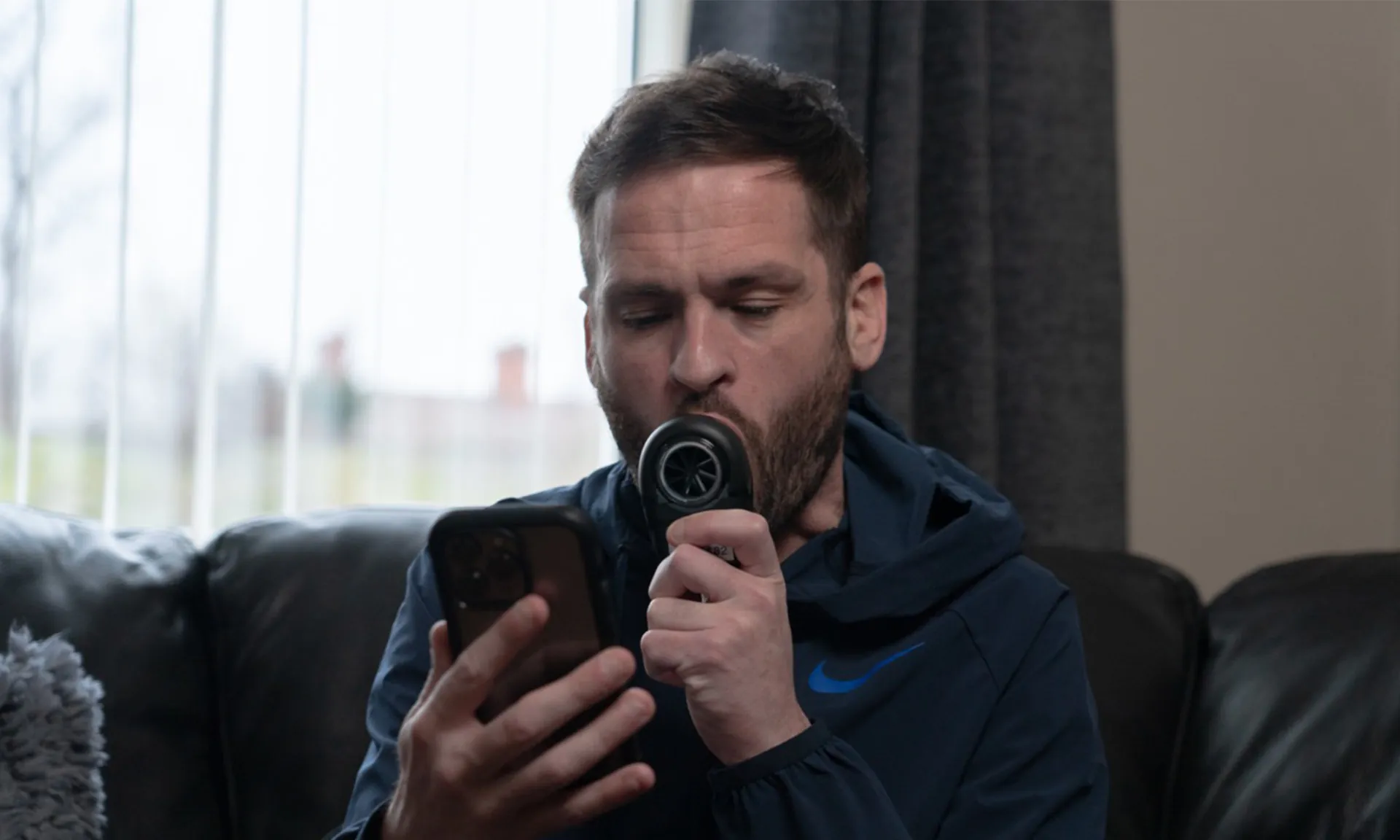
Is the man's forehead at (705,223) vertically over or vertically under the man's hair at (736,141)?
under

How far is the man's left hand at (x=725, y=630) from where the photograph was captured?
0.89m

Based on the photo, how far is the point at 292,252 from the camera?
188 centimetres

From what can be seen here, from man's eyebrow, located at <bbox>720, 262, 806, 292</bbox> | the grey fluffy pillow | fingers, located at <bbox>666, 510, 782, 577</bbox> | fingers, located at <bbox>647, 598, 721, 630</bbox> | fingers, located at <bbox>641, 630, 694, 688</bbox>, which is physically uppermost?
man's eyebrow, located at <bbox>720, 262, 806, 292</bbox>

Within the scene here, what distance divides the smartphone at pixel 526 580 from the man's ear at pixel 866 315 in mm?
467

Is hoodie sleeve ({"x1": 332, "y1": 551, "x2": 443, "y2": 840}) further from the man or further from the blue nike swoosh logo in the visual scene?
the blue nike swoosh logo

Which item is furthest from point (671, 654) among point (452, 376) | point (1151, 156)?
point (1151, 156)

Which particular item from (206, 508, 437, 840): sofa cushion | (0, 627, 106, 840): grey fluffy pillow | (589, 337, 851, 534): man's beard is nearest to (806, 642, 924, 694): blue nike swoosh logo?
(589, 337, 851, 534): man's beard

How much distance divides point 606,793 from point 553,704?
0.29 feet

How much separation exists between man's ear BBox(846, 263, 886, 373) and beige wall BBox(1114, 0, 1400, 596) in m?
1.20

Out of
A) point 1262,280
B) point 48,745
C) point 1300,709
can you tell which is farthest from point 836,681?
point 1262,280

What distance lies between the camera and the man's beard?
1140mm

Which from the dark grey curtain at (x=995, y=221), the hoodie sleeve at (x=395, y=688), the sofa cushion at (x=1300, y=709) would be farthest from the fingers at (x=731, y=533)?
the dark grey curtain at (x=995, y=221)

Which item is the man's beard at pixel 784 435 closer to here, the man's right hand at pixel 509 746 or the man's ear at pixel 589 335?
the man's ear at pixel 589 335

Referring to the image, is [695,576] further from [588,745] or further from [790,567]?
[790,567]
